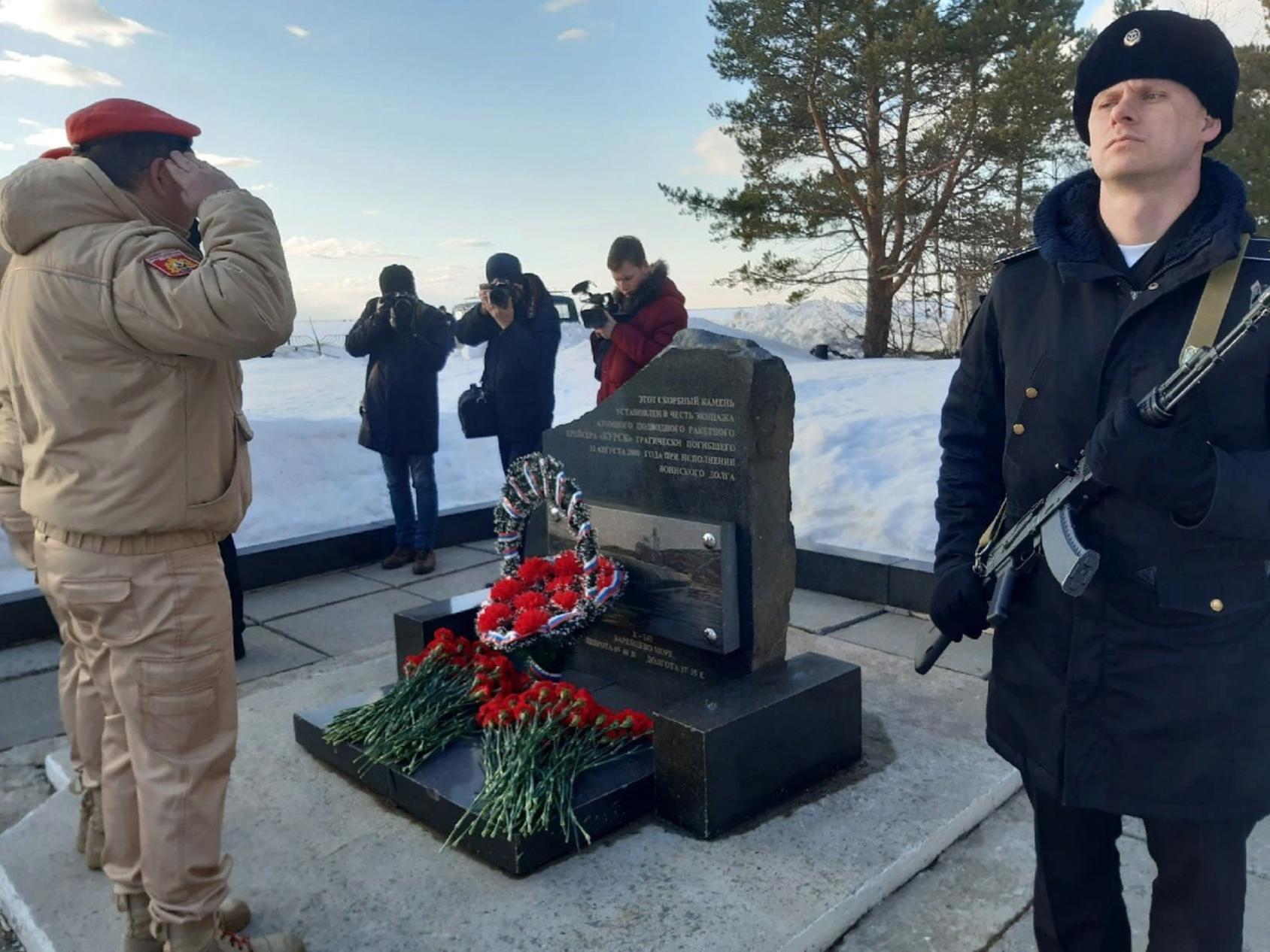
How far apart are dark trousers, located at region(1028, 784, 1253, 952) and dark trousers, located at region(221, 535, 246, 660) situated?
362 centimetres

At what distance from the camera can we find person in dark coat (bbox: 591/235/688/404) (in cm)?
507

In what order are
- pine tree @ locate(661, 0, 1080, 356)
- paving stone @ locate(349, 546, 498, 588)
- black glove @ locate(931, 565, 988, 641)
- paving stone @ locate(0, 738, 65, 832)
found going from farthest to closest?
pine tree @ locate(661, 0, 1080, 356)
paving stone @ locate(349, 546, 498, 588)
paving stone @ locate(0, 738, 65, 832)
black glove @ locate(931, 565, 988, 641)

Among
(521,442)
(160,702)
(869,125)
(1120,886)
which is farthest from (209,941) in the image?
(869,125)

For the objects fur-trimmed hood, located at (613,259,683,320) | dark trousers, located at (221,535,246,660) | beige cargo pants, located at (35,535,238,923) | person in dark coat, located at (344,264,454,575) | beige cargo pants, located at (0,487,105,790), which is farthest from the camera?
person in dark coat, located at (344,264,454,575)

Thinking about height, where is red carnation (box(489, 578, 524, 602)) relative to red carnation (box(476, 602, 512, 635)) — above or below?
above

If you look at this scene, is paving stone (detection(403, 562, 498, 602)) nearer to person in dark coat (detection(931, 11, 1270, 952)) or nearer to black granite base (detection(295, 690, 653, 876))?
black granite base (detection(295, 690, 653, 876))

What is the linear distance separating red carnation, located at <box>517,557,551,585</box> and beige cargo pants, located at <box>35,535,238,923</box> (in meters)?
1.60

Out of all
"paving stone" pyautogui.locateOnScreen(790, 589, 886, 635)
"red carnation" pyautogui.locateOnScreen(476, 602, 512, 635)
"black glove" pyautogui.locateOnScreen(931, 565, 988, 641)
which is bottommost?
"paving stone" pyautogui.locateOnScreen(790, 589, 886, 635)

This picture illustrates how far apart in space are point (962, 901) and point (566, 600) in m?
1.61

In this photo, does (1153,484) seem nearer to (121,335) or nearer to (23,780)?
(121,335)

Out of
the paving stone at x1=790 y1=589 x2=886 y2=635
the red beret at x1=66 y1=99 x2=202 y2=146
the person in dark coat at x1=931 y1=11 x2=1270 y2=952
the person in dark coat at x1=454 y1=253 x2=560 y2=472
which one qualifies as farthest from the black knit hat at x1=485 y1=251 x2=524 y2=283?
the person in dark coat at x1=931 y1=11 x2=1270 y2=952

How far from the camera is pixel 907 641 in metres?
4.70

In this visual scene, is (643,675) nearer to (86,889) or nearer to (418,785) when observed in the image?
(418,785)

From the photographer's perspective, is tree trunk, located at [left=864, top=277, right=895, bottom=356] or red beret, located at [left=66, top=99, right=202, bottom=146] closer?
red beret, located at [left=66, top=99, right=202, bottom=146]
